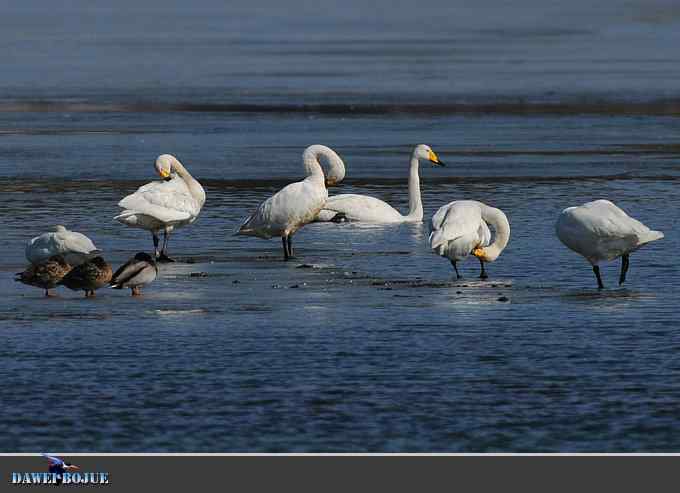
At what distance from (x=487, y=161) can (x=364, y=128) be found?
507cm

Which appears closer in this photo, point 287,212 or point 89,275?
point 89,275

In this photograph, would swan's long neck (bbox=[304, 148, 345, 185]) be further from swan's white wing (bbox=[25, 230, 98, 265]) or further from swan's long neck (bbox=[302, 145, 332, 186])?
swan's white wing (bbox=[25, 230, 98, 265])

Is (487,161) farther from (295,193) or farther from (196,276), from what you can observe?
(196,276)

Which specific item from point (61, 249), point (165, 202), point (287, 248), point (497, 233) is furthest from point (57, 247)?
point (497, 233)

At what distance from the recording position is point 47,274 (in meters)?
12.2

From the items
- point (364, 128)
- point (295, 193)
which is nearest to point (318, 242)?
point (295, 193)

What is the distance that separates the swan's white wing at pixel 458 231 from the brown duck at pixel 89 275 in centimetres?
266

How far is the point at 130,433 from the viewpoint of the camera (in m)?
8.11

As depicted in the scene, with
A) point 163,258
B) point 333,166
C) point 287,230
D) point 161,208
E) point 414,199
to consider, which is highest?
point 333,166

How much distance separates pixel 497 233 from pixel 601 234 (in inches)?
48.4

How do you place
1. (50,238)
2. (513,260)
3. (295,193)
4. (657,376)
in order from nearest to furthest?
(657,376) → (50,238) → (513,260) → (295,193)
